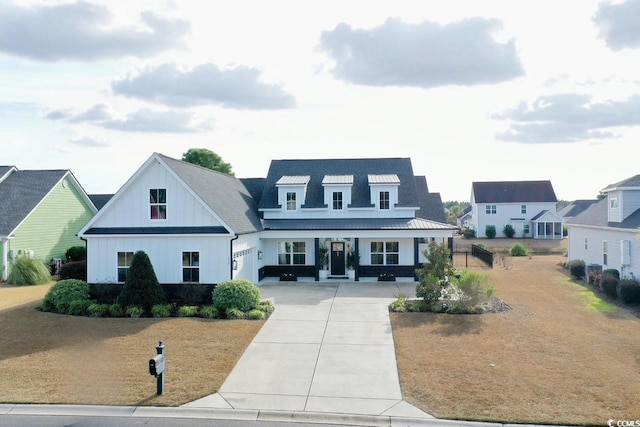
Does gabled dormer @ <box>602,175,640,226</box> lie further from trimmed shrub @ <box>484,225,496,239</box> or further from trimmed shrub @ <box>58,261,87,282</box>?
trimmed shrub @ <box>484,225,496,239</box>

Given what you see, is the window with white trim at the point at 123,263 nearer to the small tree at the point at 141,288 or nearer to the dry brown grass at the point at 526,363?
the small tree at the point at 141,288

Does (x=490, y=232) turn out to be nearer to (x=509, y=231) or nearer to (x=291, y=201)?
(x=509, y=231)

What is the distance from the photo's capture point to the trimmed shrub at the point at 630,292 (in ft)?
64.2

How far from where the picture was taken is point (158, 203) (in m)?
20.8

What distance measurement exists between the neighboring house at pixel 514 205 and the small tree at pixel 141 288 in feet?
163

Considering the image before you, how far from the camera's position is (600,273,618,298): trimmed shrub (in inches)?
830

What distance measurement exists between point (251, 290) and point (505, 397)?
10571 millimetres

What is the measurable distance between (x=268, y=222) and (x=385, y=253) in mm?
7059

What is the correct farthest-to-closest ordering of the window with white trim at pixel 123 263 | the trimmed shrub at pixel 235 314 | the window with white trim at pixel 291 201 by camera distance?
the window with white trim at pixel 291 201 < the window with white trim at pixel 123 263 < the trimmed shrub at pixel 235 314

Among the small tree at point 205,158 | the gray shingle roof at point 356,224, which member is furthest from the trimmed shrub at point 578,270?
the small tree at point 205,158

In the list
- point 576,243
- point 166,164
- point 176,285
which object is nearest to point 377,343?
point 176,285

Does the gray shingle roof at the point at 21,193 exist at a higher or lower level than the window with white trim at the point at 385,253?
higher

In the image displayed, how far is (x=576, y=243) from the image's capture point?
31.5 metres

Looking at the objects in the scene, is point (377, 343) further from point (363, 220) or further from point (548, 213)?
point (548, 213)
